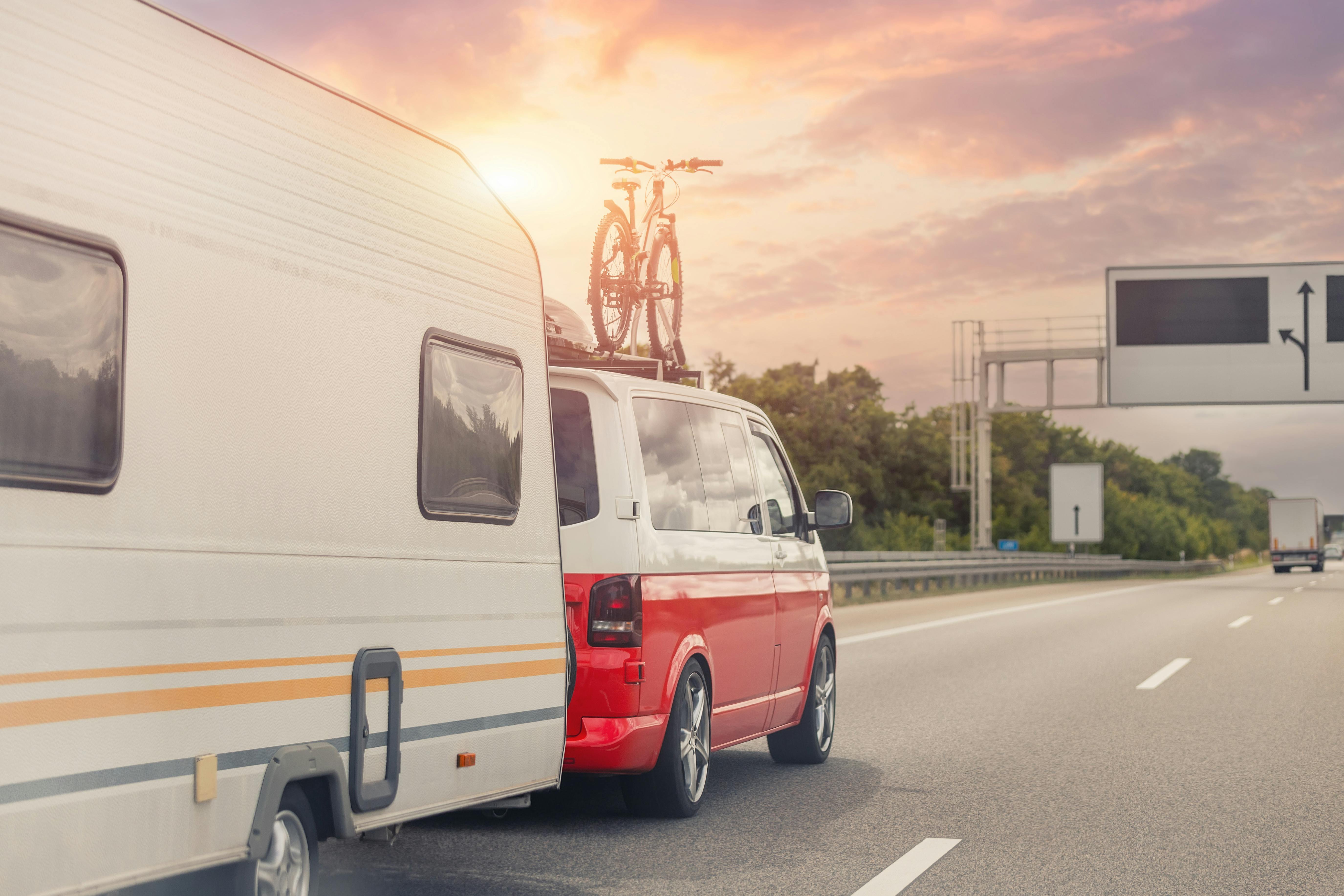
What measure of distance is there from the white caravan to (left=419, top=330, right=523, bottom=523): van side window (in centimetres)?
1

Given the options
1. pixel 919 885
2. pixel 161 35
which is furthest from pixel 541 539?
pixel 161 35

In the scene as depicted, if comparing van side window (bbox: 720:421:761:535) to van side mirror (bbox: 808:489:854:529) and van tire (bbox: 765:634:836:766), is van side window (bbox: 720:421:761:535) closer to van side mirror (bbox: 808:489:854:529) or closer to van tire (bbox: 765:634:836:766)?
van side mirror (bbox: 808:489:854:529)

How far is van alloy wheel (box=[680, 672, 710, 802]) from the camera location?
272 inches

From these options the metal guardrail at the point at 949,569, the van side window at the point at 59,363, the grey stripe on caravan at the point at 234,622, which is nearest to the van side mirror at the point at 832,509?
the grey stripe on caravan at the point at 234,622

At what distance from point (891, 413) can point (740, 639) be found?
7774 cm

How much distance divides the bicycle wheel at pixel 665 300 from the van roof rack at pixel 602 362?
6.94 meters

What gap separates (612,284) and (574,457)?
8.78 m

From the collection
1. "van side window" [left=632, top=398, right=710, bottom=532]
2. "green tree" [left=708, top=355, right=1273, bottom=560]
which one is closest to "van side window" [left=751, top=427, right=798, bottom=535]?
"van side window" [left=632, top=398, right=710, bottom=532]

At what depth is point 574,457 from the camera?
6.68 m

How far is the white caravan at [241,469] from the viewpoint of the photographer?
351cm

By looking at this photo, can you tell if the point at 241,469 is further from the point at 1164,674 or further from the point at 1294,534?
the point at 1294,534

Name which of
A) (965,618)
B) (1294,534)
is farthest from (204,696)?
(1294,534)

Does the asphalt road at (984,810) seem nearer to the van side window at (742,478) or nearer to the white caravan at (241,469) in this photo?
the white caravan at (241,469)

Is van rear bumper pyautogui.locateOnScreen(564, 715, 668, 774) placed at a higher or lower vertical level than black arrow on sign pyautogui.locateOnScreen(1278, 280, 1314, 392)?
lower
